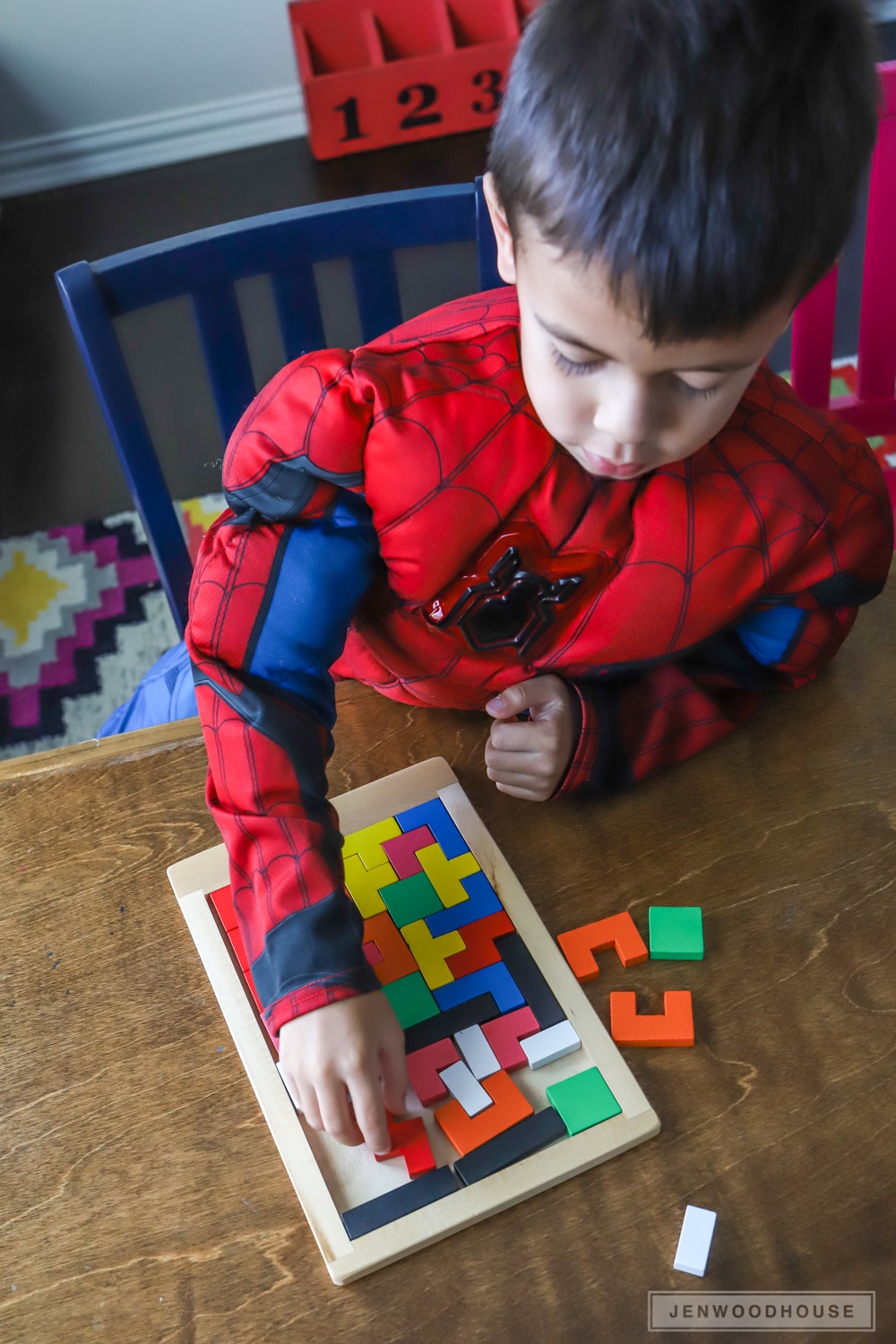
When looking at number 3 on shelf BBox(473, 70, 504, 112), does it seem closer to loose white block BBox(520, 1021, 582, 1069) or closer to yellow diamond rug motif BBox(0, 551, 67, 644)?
yellow diamond rug motif BBox(0, 551, 67, 644)

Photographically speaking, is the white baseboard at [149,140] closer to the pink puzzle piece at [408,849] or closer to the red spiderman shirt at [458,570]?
the red spiderman shirt at [458,570]

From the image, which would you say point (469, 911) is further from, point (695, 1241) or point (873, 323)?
point (873, 323)

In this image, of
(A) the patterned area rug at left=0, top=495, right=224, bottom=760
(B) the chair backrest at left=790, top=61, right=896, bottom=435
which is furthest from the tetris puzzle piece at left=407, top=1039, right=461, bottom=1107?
(A) the patterned area rug at left=0, top=495, right=224, bottom=760

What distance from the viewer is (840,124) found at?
0.49 m

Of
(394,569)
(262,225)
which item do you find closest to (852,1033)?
(394,569)

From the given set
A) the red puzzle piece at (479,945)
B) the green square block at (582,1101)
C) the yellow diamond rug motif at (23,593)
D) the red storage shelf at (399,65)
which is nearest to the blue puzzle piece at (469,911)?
the red puzzle piece at (479,945)

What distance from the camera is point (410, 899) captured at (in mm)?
683

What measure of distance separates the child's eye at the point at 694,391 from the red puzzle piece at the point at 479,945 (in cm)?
32

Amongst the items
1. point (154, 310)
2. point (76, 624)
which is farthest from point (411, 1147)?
point (154, 310)

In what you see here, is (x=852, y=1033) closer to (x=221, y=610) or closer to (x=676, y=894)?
(x=676, y=894)

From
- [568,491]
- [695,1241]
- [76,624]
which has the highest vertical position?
[568,491]

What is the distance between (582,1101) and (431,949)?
12cm

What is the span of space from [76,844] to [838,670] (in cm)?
54

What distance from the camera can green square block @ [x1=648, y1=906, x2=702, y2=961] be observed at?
2.14 feet
